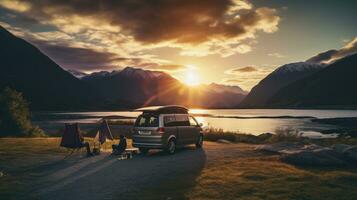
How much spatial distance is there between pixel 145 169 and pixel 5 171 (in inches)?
229

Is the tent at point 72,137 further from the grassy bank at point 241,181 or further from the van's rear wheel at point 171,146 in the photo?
the van's rear wheel at point 171,146

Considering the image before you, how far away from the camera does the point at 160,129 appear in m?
18.2

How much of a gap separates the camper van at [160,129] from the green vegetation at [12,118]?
34.2 m

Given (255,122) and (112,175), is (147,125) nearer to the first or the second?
(112,175)

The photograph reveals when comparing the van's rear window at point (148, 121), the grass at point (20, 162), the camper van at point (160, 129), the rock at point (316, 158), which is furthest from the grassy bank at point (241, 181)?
the van's rear window at point (148, 121)

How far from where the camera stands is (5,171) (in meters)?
14.2

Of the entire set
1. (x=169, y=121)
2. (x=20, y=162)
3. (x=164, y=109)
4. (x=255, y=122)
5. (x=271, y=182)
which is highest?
(x=164, y=109)

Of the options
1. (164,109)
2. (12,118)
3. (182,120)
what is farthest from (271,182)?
(12,118)

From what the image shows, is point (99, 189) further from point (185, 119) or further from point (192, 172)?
point (185, 119)

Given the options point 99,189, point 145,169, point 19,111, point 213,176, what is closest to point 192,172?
→ point 213,176

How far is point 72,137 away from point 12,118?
112 ft

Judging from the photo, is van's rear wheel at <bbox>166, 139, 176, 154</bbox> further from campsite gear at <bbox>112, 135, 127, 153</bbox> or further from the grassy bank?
the grassy bank

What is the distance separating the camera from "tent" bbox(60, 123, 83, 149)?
18.0 m

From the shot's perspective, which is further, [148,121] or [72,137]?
[148,121]
